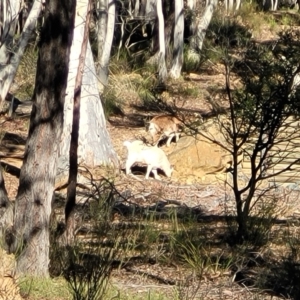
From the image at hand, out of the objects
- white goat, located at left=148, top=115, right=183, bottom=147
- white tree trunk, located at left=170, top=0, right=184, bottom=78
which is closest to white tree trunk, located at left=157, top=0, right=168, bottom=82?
white tree trunk, located at left=170, top=0, right=184, bottom=78

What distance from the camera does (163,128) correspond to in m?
17.2

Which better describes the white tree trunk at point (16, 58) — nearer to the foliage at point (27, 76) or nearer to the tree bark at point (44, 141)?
the foliage at point (27, 76)

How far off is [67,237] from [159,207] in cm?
360

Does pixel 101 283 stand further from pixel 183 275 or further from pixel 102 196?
pixel 102 196

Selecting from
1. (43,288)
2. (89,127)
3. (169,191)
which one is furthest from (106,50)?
(43,288)

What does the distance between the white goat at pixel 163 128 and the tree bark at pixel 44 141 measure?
30.8ft

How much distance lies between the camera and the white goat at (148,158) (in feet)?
46.7

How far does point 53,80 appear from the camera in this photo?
24.6 feet

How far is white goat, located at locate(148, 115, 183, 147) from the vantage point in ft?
56.0

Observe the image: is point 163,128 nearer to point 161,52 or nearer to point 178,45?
point 161,52

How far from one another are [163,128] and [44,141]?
9.79 meters

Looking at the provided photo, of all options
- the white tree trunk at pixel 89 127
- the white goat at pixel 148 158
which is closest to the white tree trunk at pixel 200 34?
the white tree trunk at pixel 89 127

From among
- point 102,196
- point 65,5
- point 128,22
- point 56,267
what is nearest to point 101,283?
point 56,267

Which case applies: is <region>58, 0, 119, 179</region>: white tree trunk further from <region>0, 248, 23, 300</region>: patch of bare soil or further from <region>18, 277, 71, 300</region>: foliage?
<region>0, 248, 23, 300</region>: patch of bare soil
